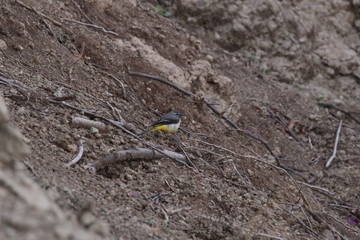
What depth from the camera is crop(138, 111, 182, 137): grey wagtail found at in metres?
6.32

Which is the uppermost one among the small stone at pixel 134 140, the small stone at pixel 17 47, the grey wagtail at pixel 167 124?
the small stone at pixel 17 47

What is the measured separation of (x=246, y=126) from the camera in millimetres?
8508

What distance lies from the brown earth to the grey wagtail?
0.58 ft

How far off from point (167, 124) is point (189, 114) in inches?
46.3

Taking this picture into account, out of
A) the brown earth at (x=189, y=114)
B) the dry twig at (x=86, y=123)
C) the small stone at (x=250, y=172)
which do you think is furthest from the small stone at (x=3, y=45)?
the small stone at (x=250, y=172)

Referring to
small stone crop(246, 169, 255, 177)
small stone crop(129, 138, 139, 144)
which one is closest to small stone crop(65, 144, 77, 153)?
small stone crop(129, 138, 139, 144)

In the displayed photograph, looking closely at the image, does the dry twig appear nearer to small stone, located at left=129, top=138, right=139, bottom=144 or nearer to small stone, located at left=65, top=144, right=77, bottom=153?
small stone, located at left=129, top=138, right=139, bottom=144

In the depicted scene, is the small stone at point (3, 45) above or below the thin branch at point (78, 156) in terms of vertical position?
above

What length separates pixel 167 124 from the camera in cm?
641

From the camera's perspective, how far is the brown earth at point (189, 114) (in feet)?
14.0

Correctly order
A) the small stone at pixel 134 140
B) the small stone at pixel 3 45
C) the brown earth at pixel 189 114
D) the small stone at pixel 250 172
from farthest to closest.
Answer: the small stone at pixel 250 172 < the small stone at pixel 3 45 < the small stone at pixel 134 140 < the brown earth at pixel 189 114

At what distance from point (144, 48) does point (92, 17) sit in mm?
980

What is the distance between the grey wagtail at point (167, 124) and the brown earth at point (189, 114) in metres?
0.18

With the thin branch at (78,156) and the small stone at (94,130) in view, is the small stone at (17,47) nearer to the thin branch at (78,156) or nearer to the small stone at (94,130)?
the small stone at (94,130)
